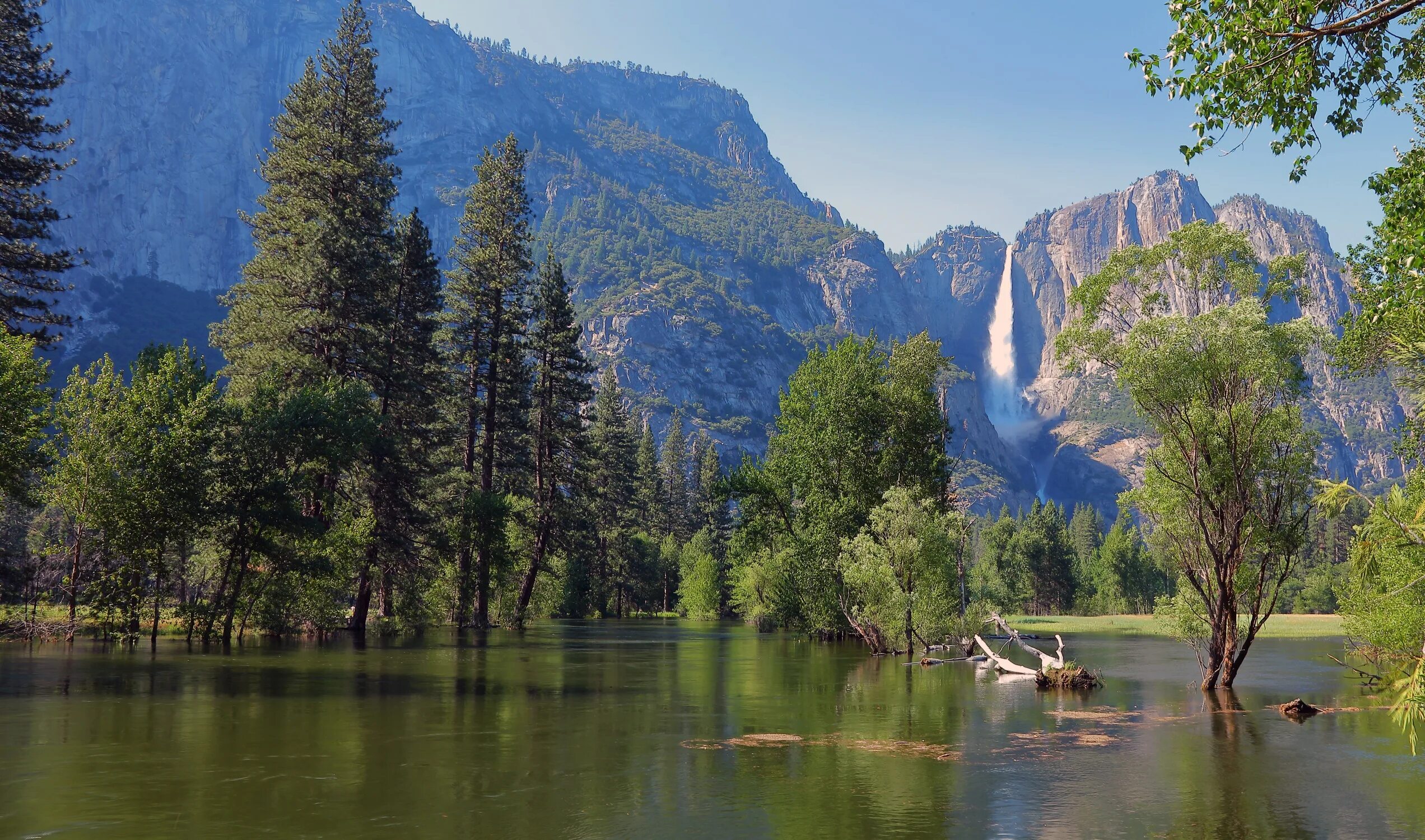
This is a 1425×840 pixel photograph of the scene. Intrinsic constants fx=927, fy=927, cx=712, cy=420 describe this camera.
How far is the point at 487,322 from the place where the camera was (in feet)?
234

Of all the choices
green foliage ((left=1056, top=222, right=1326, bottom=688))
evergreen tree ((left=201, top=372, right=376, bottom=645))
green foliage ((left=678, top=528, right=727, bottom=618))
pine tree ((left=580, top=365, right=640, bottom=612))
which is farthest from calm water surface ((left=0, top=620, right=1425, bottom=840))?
pine tree ((left=580, top=365, right=640, bottom=612))

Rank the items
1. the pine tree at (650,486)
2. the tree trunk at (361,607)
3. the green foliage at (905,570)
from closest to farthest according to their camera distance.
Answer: the green foliage at (905,570)
the tree trunk at (361,607)
the pine tree at (650,486)

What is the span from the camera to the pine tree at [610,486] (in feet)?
391

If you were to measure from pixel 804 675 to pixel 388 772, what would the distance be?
25.1 m

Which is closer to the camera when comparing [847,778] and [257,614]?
[847,778]

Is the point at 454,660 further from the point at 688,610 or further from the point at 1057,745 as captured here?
the point at 688,610

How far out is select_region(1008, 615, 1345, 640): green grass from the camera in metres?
86.4

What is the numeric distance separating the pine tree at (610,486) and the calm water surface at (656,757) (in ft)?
262

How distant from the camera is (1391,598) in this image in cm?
3198

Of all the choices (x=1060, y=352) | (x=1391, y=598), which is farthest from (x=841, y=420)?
(x=1391, y=598)

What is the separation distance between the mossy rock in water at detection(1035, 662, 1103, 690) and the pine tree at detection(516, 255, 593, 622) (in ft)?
147

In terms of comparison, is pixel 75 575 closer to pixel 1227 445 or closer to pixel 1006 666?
pixel 1006 666

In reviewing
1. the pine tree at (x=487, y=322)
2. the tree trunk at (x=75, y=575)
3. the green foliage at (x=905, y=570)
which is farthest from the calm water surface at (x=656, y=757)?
the pine tree at (x=487, y=322)

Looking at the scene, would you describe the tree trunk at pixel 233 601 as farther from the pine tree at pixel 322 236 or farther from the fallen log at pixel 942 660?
the fallen log at pixel 942 660
